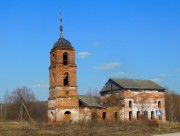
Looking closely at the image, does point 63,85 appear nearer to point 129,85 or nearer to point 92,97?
point 92,97

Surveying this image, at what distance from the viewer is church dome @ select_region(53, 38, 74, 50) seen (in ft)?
136

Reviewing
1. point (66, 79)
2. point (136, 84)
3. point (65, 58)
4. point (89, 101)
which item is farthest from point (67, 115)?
point (136, 84)

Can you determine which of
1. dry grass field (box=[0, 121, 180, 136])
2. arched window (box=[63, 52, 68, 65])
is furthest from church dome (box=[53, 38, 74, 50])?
dry grass field (box=[0, 121, 180, 136])

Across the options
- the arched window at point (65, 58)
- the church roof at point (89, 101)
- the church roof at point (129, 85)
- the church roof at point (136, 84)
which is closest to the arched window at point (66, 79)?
the arched window at point (65, 58)

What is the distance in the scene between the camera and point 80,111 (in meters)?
42.3

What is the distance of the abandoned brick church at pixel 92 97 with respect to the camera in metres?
40.9

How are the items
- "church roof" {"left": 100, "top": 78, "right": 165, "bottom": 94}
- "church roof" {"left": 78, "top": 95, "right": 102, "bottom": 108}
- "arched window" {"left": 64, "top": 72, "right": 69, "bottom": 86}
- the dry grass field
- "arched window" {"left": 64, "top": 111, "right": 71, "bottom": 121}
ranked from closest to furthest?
the dry grass field < "arched window" {"left": 64, "top": 111, "right": 71, "bottom": 121} < "arched window" {"left": 64, "top": 72, "right": 69, "bottom": 86} < "church roof" {"left": 78, "top": 95, "right": 102, "bottom": 108} < "church roof" {"left": 100, "top": 78, "right": 165, "bottom": 94}

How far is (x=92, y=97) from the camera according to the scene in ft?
154

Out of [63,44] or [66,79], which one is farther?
[66,79]

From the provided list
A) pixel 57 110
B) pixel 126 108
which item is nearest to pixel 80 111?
pixel 57 110

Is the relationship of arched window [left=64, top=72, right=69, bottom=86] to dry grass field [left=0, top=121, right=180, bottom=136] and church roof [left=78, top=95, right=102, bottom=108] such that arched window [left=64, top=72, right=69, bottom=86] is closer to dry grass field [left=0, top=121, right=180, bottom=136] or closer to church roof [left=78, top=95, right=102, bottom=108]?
church roof [left=78, top=95, right=102, bottom=108]

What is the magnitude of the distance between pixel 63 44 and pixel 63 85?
17.1 ft

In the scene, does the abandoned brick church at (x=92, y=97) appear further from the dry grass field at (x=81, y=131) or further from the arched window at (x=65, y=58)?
the dry grass field at (x=81, y=131)

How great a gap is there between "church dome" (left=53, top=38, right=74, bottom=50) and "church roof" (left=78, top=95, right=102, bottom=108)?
23.6 ft
